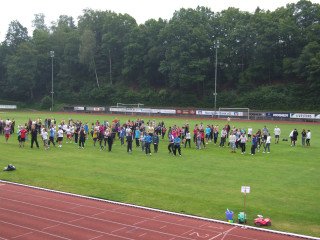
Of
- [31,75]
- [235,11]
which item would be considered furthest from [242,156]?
[31,75]

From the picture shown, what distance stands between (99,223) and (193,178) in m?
7.15

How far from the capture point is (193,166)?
71.9ft

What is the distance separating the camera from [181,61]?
2894 inches

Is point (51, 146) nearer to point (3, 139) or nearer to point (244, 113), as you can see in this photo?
point (3, 139)

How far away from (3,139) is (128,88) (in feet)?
168

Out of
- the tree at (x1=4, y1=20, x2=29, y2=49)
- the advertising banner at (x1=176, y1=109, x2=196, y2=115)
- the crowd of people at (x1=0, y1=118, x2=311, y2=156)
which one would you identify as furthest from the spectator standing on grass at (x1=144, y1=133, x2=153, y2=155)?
the tree at (x1=4, y1=20, x2=29, y2=49)

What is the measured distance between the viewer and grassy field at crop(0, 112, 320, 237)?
1429 centimetres

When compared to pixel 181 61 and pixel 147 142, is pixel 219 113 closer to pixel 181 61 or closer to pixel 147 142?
pixel 181 61

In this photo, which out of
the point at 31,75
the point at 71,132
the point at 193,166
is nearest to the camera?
the point at 193,166

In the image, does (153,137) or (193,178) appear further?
(153,137)

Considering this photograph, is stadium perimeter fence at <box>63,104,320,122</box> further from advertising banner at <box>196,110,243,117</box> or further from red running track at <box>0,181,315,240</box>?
red running track at <box>0,181,315,240</box>

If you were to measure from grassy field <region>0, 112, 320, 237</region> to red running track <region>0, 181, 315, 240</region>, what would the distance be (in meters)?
0.84

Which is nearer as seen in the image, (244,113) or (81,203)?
(81,203)

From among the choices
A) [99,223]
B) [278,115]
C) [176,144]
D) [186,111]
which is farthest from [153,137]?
[186,111]
